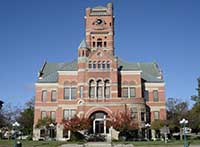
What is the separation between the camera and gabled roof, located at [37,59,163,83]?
6738 centimetres

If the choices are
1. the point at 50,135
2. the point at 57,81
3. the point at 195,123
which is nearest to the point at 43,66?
the point at 57,81

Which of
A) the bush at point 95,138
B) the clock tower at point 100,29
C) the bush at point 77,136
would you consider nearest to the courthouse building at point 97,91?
the bush at point 95,138

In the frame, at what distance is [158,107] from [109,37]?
68.3 ft

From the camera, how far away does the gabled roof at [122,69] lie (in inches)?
2653

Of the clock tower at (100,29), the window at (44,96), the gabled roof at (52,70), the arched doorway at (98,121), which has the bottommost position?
the arched doorway at (98,121)

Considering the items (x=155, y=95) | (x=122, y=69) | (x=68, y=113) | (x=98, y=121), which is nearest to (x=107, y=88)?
(x=122, y=69)

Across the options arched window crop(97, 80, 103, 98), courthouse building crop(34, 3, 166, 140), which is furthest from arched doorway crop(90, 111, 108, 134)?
arched window crop(97, 80, 103, 98)

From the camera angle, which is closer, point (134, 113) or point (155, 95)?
point (134, 113)

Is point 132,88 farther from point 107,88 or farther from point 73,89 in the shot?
point 73,89

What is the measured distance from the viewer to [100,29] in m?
75.9

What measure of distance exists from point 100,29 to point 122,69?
14419 mm

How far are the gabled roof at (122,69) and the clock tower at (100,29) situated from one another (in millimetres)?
6766

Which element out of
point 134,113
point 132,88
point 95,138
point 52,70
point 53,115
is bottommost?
point 95,138

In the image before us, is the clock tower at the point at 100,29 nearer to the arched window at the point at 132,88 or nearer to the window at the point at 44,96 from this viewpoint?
the arched window at the point at 132,88
